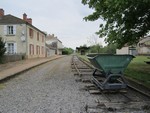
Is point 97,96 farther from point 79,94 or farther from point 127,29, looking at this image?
point 127,29

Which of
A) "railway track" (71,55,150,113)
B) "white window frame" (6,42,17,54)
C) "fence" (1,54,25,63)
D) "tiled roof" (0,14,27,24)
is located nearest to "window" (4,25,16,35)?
"tiled roof" (0,14,27,24)

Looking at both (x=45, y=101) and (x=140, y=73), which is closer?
(x=45, y=101)

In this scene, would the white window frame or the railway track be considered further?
the white window frame

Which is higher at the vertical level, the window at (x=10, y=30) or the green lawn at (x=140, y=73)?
the window at (x=10, y=30)

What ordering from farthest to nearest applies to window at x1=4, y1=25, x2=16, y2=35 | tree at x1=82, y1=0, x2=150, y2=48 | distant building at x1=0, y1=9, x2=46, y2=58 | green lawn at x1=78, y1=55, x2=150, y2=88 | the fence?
window at x1=4, y1=25, x2=16, y2=35 < distant building at x1=0, y1=9, x2=46, y2=58 < the fence < tree at x1=82, y1=0, x2=150, y2=48 < green lawn at x1=78, y1=55, x2=150, y2=88

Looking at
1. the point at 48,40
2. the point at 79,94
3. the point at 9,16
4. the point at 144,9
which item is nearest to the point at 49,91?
the point at 79,94

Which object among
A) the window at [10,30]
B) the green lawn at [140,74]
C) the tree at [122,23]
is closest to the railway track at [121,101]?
the green lawn at [140,74]

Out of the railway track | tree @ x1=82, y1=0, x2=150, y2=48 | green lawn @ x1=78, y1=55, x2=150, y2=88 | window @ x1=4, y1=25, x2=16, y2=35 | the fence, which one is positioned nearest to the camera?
the railway track

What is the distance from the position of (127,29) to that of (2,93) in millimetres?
10801

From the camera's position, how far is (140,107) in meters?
6.97

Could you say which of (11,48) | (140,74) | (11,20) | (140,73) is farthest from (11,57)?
(140,74)

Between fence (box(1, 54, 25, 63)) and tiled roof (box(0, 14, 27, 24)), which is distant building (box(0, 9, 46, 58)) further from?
fence (box(1, 54, 25, 63))

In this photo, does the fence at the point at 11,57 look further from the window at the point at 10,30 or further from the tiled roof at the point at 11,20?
the tiled roof at the point at 11,20

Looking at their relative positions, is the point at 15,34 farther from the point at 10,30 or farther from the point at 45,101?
the point at 45,101
